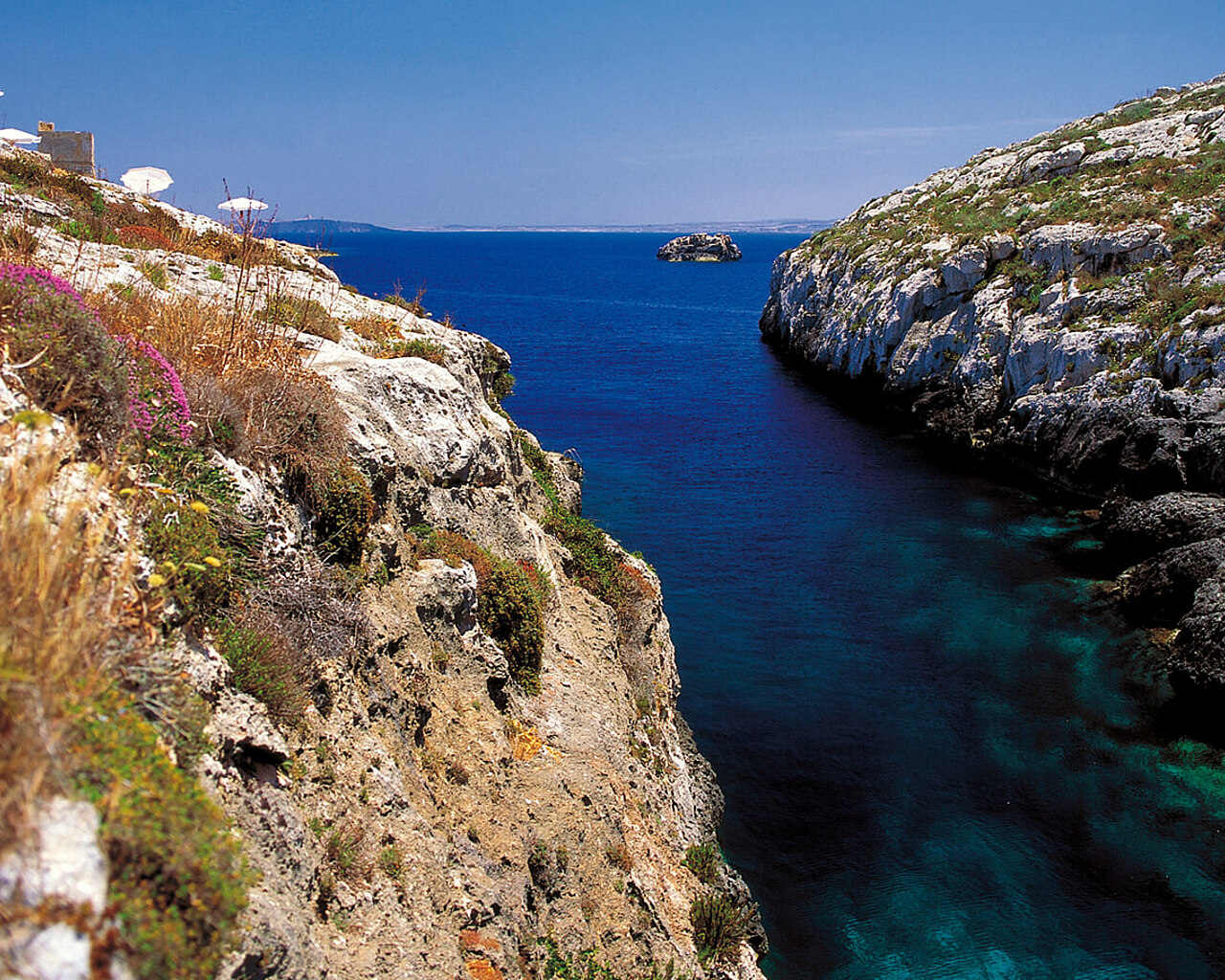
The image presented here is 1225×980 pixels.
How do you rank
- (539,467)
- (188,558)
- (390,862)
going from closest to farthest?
(188,558) → (390,862) → (539,467)

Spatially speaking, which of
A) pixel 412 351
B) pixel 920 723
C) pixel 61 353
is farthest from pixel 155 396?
pixel 920 723

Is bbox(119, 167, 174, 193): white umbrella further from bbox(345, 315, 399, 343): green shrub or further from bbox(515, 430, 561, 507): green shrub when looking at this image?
bbox(515, 430, 561, 507): green shrub

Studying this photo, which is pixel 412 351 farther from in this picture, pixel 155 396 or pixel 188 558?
pixel 188 558

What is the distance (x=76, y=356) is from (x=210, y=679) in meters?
3.45

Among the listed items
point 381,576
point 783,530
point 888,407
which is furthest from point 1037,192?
point 381,576

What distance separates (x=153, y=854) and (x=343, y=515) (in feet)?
23.0

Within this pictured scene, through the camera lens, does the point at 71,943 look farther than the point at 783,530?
No

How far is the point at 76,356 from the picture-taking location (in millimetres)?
7828

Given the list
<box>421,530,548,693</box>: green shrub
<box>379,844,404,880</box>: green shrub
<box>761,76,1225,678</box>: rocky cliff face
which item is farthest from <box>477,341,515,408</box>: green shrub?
<box>761,76,1225,678</box>: rocky cliff face

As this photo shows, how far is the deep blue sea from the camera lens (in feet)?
57.3

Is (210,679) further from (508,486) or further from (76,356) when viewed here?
(508,486)

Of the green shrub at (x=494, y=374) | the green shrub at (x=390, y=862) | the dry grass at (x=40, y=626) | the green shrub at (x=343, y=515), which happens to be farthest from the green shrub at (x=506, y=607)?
the green shrub at (x=494, y=374)

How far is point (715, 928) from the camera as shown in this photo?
12867 mm

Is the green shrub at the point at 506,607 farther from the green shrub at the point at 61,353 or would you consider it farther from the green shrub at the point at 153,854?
the green shrub at the point at 153,854
